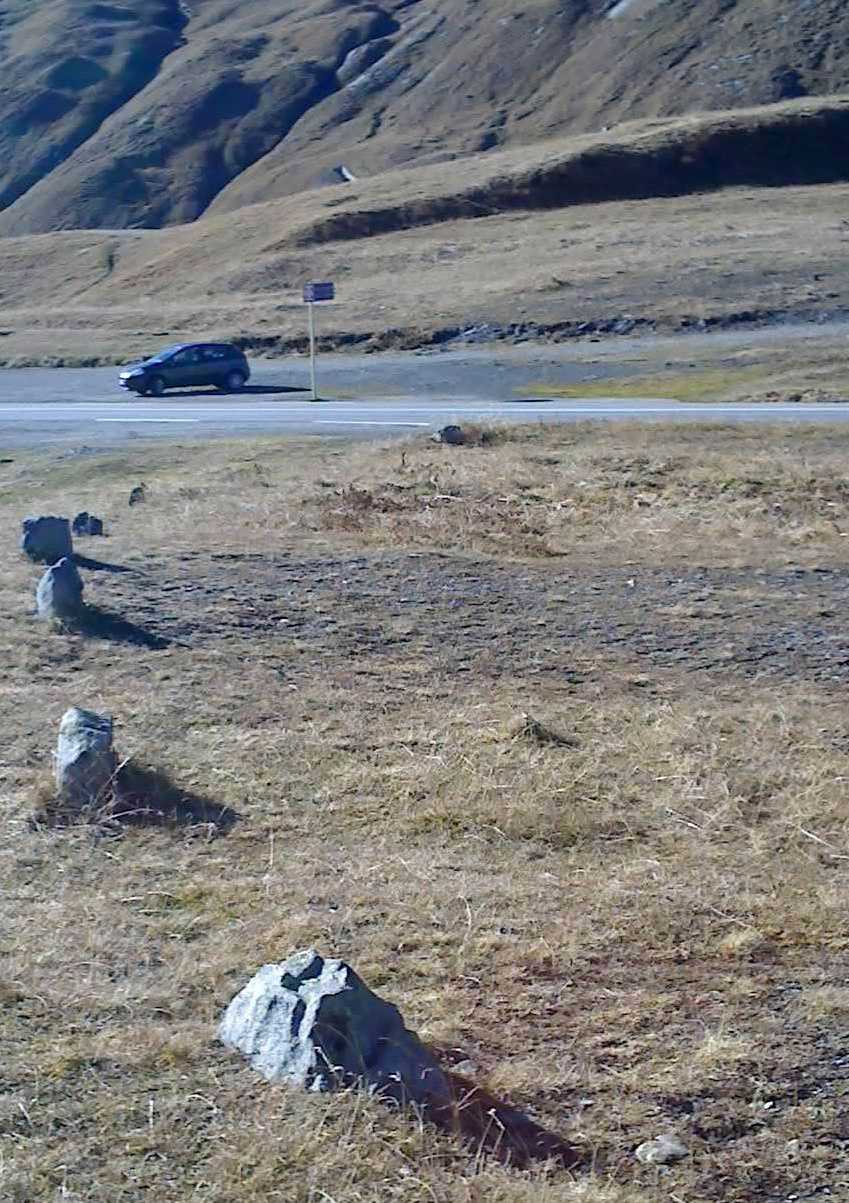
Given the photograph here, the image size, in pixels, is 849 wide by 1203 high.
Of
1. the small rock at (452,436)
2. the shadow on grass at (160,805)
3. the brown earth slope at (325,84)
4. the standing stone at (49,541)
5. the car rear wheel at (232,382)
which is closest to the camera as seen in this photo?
the shadow on grass at (160,805)

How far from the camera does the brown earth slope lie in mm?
99375

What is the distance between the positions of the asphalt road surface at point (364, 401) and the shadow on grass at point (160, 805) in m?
20.2

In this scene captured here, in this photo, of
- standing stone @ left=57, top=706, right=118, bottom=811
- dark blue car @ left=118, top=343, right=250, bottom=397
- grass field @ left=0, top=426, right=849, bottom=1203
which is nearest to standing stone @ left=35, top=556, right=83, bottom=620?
grass field @ left=0, top=426, right=849, bottom=1203

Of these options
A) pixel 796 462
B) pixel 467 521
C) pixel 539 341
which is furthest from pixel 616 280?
pixel 467 521

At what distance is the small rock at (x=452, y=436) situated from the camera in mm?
23978

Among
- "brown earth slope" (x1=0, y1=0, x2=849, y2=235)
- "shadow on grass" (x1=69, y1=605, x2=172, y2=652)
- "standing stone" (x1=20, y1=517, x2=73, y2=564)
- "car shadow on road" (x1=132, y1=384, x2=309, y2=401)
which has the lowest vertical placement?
"shadow on grass" (x1=69, y1=605, x2=172, y2=652)

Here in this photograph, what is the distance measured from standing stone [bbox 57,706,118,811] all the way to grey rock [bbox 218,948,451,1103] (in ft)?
8.09

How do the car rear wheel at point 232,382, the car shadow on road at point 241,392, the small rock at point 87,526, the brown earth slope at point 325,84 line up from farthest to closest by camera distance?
the brown earth slope at point 325,84, the car rear wheel at point 232,382, the car shadow on road at point 241,392, the small rock at point 87,526

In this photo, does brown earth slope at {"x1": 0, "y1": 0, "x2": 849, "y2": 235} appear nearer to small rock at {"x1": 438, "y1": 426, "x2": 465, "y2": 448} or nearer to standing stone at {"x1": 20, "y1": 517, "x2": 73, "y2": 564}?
small rock at {"x1": 438, "y1": 426, "x2": 465, "y2": 448}

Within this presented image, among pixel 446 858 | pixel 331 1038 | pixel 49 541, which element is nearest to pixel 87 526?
pixel 49 541

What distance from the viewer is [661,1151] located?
442 centimetres

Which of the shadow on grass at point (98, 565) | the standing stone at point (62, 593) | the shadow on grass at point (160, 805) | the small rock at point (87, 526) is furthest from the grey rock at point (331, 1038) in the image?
the small rock at point (87, 526)

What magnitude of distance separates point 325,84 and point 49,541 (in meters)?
123

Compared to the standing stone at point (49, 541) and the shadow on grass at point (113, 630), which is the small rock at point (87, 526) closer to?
the standing stone at point (49, 541)
